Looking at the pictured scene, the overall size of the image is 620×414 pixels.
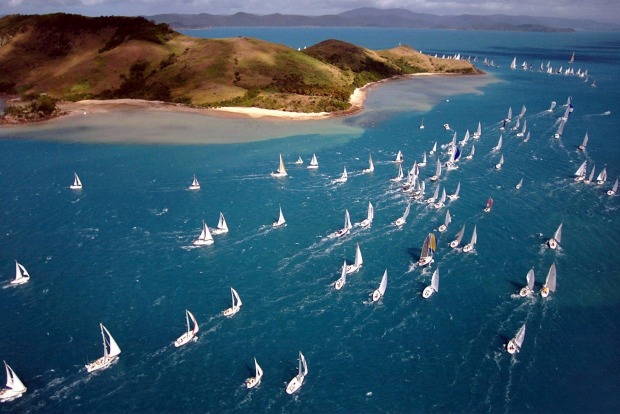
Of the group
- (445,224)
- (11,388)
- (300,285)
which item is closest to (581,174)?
(445,224)

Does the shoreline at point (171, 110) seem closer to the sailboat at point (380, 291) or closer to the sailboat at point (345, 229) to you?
the sailboat at point (345, 229)

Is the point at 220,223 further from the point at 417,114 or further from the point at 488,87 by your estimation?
the point at 488,87

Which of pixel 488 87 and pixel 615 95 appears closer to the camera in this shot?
pixel 615 95

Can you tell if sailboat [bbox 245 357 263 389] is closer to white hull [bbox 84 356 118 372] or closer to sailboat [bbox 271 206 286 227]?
white hull [bbox 84 356 118 372]

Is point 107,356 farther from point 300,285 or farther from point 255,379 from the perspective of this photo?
point 300,285

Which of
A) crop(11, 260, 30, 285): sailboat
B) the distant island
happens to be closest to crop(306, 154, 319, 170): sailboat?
the distant island

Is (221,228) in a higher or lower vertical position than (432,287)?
higher

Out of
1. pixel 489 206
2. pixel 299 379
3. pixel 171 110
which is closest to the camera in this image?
pixel 299 379

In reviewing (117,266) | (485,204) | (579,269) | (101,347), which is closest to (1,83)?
(117,266)
